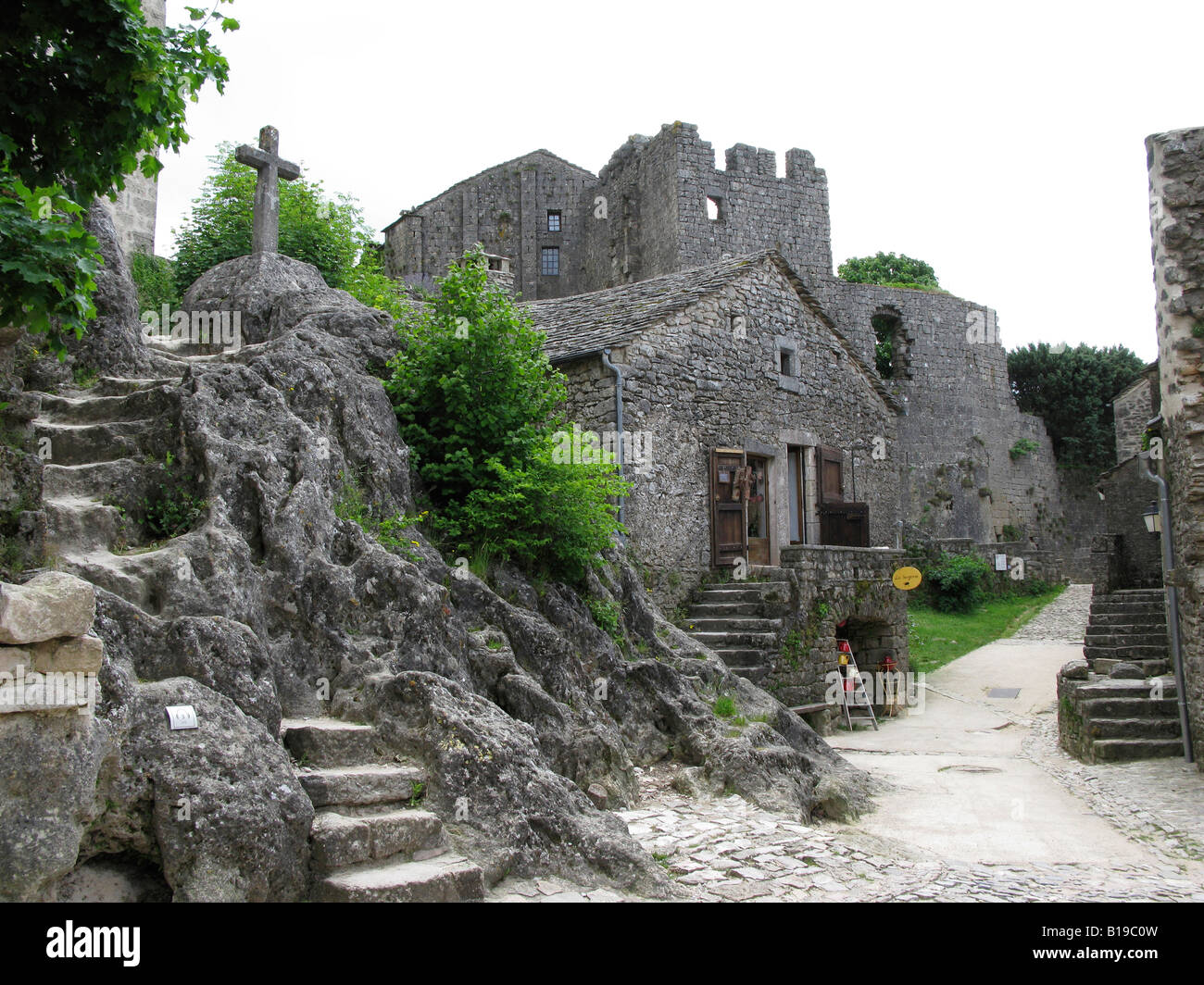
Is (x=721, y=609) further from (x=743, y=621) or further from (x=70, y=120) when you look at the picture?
(x=70, y=120)

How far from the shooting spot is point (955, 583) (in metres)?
23.0

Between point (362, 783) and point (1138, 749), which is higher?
point (362, 783)

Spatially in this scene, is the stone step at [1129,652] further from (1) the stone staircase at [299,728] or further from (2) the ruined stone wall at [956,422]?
(2) the ruined stone wall at [956,422]

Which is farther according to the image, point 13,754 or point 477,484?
point 477,484

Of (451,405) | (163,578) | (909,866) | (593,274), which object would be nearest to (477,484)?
(451,405)

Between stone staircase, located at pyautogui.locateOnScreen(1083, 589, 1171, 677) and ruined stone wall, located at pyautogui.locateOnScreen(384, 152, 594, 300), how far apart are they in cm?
2031

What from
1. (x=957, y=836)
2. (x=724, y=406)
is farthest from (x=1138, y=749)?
(x=724, y=406)

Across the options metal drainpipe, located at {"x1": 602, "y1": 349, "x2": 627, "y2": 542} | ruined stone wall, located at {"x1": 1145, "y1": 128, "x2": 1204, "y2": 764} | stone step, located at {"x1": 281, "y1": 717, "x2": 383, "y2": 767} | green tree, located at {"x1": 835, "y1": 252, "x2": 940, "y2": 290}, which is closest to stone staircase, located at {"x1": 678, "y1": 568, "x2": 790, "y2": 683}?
metal drainpipe, located at {"x1": 602, "y1": 349, "x2": 627, "y2": 542}

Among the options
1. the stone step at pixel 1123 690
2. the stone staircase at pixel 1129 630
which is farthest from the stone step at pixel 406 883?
the stone staircase at pixel 1129 630

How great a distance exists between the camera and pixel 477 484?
8.27m

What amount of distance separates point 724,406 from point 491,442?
21.1 ft
